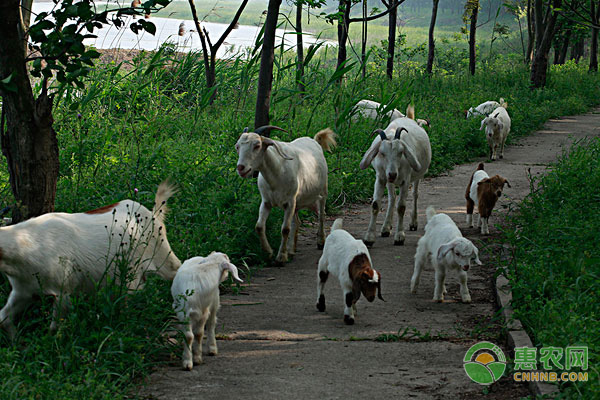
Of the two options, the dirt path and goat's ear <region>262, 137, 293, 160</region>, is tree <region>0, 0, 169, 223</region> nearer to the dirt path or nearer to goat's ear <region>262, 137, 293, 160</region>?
the dirt path

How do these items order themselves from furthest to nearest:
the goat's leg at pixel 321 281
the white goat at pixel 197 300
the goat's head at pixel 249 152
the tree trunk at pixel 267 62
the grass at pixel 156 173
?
the tree trunk at pixel 267 62, the goat's head at pixel 249 152, the goat's leg at pixel 321 281, the white goat at pixel 197 300, the grass at pixel 156 173

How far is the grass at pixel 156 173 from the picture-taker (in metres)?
4.28

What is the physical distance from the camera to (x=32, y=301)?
4.56 meters

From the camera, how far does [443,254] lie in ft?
19.7

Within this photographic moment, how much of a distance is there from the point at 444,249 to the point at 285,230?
2.11 m

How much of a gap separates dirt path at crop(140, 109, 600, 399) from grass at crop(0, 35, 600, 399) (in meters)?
0.43

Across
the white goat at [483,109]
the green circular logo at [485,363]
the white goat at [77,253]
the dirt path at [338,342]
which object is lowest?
the dirt path at [338,342]

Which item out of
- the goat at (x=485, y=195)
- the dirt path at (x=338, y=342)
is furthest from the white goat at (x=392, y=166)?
the goat at (x=485, y=195)

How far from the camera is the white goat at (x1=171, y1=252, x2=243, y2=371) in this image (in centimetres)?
465

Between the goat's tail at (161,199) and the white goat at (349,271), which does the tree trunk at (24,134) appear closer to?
the goat's tail at (161,199)

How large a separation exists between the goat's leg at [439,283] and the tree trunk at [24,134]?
3532 millimetres

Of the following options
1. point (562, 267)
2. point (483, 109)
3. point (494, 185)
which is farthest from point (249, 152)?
point (483, 109)

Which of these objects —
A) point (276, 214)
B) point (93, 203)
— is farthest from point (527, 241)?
point (93, 203)

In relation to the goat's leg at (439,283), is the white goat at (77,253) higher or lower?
higher
